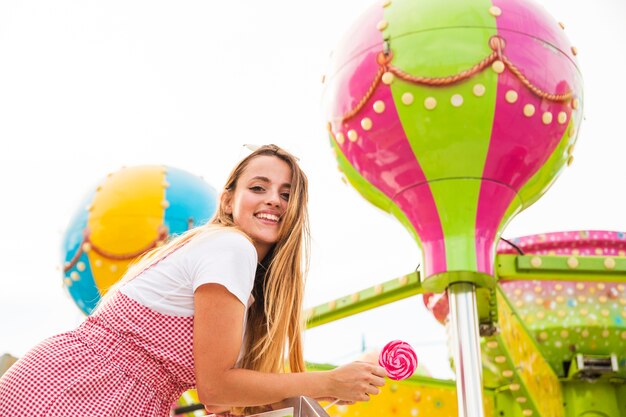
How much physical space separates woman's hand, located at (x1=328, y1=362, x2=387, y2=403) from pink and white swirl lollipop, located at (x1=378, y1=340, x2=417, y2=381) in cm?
26

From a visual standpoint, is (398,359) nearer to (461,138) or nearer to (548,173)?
(461,138)

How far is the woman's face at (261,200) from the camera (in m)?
2.25

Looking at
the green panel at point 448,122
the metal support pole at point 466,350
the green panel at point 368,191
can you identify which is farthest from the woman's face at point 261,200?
the green panel at point 368,191

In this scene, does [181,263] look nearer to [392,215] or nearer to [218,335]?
[218,335]

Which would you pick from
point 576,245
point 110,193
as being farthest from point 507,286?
point 110,193

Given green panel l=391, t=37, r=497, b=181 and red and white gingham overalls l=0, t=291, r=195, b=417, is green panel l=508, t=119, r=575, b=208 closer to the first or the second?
green panel l=391, t=37, r=497, b=181

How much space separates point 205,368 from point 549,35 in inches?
108

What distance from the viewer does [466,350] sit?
335cm

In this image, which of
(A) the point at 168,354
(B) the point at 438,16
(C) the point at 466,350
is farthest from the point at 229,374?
(B) the point at 438,16

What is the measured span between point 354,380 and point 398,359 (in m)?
0.33

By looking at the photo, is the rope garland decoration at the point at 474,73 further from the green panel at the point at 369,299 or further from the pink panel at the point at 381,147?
the green panel at the point at 369,299

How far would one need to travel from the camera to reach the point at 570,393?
4.97 metres

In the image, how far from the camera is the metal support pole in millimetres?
3236

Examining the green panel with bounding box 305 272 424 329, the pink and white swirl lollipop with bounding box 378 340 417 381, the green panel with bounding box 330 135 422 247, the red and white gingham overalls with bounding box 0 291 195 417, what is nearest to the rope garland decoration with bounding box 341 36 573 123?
the green panel with bounding box 330 135 422 247
